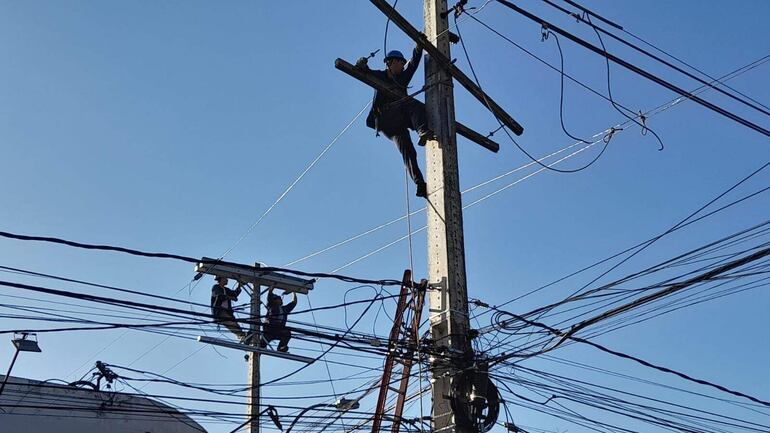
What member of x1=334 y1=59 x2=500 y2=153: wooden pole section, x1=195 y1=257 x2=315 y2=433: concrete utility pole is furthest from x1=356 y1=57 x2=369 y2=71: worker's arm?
x1=195 y1=257 x2=315 y2=433: concrete utility pole

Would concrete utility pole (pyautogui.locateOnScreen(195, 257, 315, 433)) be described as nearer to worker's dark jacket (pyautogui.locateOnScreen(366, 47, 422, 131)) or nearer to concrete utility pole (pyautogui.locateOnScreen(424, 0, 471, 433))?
worker's dark jacket (pyautogui.locateOnScreen(366, 47, 422, 131))

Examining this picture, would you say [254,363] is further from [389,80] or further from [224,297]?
[389,80]

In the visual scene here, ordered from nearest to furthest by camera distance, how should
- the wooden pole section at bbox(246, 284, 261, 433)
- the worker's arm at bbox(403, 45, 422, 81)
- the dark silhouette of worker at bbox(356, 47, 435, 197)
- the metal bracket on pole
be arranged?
the dark silhouette of worker at bbox(356, 47, 435, 197)
the worker's arm at bbox(403, 45, 422, 81)
the wooden pole section at bbox(246, 284, 261, 433)
the metal bracket on pole

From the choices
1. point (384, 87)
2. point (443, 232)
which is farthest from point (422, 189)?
point (384, 87)

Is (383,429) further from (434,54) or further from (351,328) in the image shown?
(434,54)

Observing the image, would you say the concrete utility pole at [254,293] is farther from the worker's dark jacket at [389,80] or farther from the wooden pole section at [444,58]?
the wooden pole section at [444,58]

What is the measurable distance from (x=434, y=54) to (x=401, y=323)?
325cm

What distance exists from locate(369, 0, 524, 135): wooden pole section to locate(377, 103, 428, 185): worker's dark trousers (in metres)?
0.62

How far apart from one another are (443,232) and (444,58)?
2330mm

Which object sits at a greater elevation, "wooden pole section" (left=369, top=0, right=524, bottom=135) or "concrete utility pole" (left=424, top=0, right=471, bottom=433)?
"wooden pole section" (left=369, top=0, right=524, bottom=135)

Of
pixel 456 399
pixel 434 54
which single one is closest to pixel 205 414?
pixel 456 399

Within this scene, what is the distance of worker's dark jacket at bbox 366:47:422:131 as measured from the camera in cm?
1120

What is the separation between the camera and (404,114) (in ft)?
36.7

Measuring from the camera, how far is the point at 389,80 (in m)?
11.2
